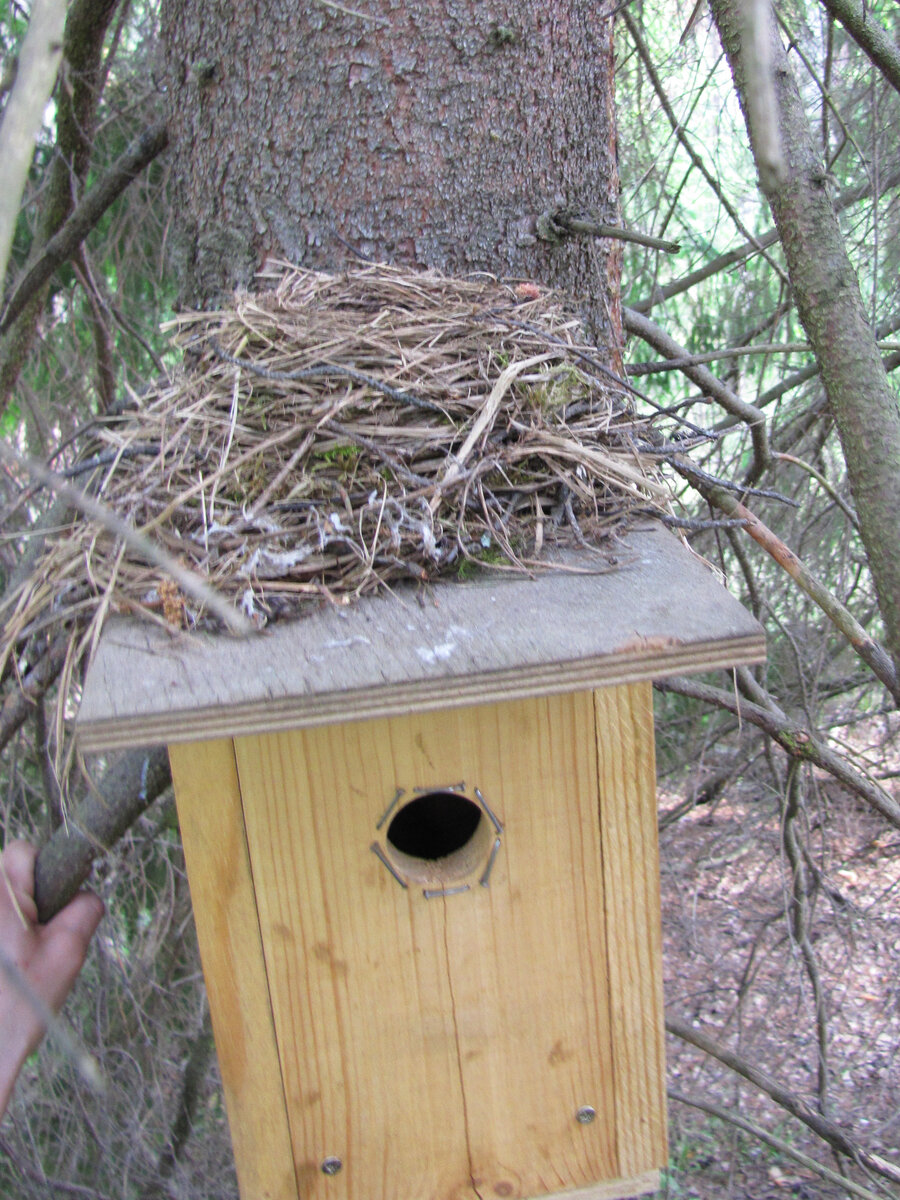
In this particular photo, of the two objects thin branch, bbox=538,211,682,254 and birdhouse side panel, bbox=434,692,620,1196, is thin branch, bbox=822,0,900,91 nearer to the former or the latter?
thin branch, bbox=538,211,682,254

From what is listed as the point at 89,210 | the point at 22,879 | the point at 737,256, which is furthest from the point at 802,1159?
the point at 89,210

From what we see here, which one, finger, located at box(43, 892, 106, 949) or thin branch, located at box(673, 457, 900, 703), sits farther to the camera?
finger, located at box(43, 892, 106, 949)

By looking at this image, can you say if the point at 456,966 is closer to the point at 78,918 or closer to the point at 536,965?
the point at 536,965

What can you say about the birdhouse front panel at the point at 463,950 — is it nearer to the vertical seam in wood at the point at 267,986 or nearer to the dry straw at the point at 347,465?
the vertical seam in wood at the point at 267,986

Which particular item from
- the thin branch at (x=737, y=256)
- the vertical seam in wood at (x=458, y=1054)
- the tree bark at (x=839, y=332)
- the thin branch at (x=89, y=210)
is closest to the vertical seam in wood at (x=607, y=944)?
the vertical seam in wood at (x=458, y=1054)

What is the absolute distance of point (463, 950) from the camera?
128 cm

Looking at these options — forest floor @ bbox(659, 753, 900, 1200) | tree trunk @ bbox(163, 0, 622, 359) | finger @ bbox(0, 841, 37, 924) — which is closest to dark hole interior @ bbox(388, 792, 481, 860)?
finger @ bbox(0, 841, 37, 924)

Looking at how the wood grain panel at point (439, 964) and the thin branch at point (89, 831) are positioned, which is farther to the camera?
the thin branch at point (89, 831)

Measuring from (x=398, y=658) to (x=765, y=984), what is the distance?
3039 millimetres

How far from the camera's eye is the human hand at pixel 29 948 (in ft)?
4.68

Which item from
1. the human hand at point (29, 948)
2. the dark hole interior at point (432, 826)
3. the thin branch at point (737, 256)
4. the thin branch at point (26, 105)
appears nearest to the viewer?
the thin branch at point (26, 105)

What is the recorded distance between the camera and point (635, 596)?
102 cm

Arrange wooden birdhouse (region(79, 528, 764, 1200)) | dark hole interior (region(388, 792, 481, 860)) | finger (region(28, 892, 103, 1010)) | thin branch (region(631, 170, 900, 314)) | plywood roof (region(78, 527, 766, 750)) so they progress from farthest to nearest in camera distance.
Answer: thin branch (region(631, 170, 900, 314))
dark hole interior (region(388, 792, 481, 860))
finger (region(28, 892, 103, 1010))
wooden birdhouse (region(79, 528, 764, 1200))
plywood roof (region(78, 527, 766, 750))

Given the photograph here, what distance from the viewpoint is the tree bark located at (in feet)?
3.32
